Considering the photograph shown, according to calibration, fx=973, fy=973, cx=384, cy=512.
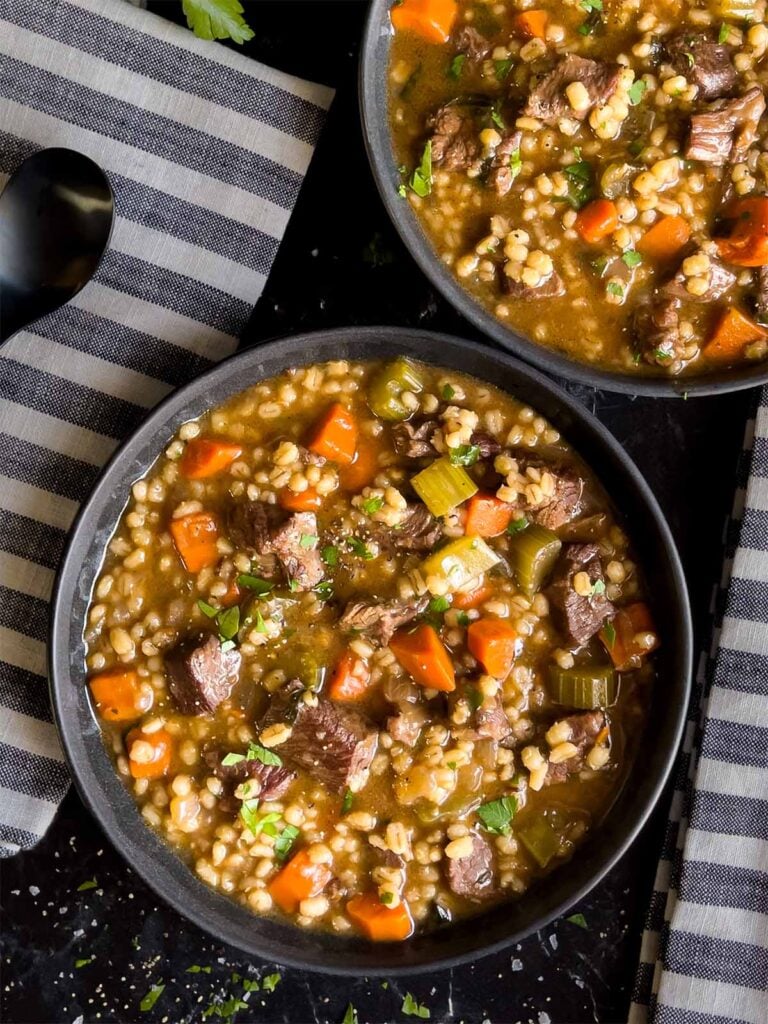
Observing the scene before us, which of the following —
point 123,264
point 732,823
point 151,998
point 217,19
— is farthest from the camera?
point 151,998

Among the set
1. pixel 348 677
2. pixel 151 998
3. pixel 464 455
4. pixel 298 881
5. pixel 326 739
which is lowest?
pixel 151 998

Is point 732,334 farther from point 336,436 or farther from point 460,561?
point 336,436

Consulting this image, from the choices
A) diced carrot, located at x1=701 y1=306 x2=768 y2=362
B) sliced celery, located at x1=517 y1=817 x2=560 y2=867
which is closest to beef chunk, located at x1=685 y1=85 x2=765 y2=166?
diced carrot, located at x1=701 y1=306 x2=768 y2=362

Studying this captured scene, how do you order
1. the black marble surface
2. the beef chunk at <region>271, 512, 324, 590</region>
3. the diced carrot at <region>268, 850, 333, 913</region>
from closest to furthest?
the beef chunk at <region>271, 512, 324, 590</region> < the diced carrot at <region>268, 850, 333, 913</region> < the black marble surface

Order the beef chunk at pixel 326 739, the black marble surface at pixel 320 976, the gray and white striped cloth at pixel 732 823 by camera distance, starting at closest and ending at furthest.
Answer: the beef chunk at pixel 326 739, the gray and white striped cloth at pixel 732 823, the black marble surface at pixel 320 976

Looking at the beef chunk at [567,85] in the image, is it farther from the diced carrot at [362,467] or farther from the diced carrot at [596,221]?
the diced carrot at [362,467]

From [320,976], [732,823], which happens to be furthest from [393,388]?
[320,976]

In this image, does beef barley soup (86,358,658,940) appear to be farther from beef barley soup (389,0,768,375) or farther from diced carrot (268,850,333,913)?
beef barley soup (389,0,768,375)

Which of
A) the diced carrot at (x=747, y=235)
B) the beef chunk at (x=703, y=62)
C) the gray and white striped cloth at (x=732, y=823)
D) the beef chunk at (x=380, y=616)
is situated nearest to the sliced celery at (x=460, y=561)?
the beef chunk at (x=380, y=616)
